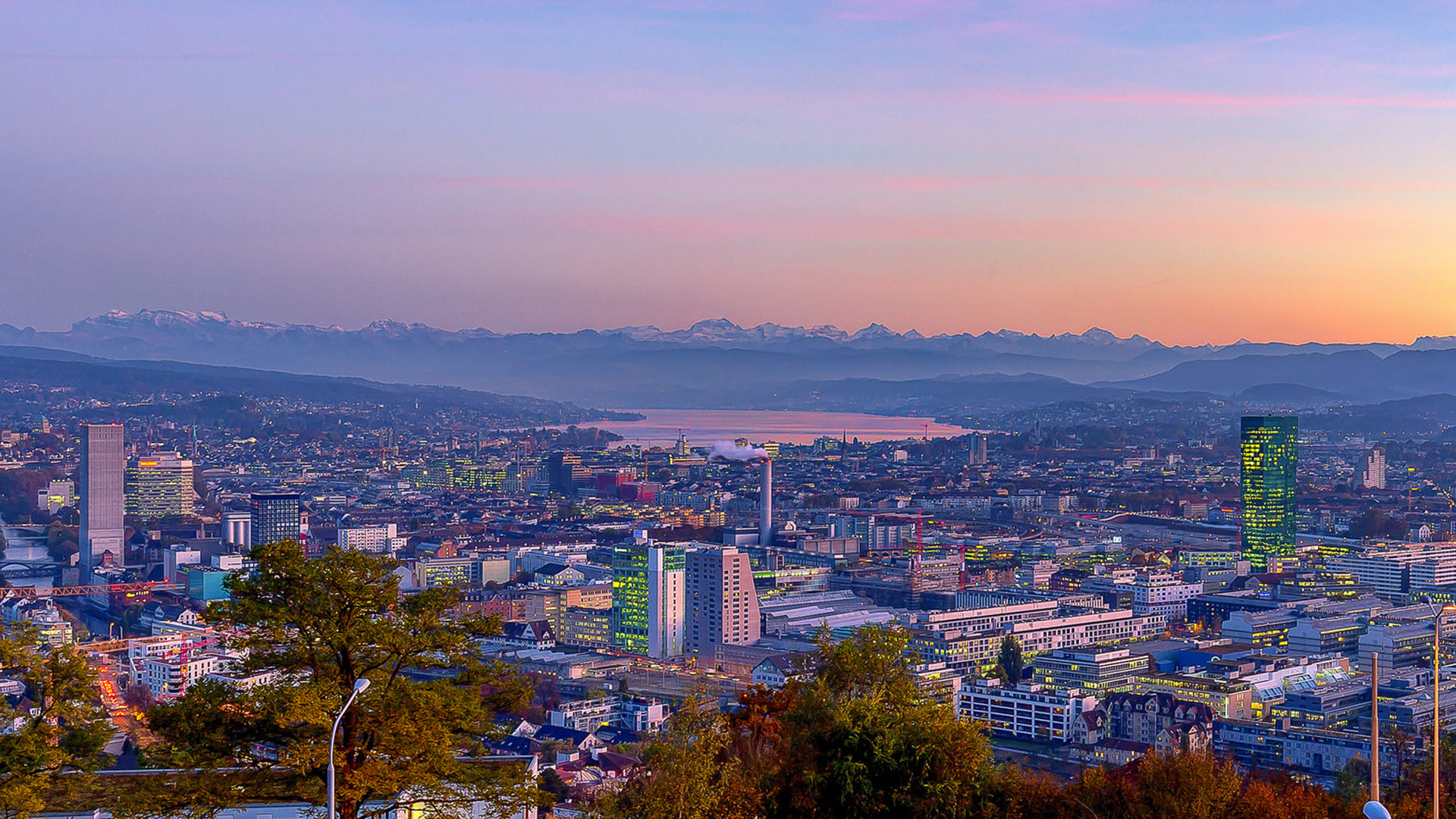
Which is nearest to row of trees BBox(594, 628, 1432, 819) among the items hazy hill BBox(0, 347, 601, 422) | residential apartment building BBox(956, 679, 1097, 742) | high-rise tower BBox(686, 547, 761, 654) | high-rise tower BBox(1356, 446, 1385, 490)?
residential apartment building BBox(956, 679, 1097, 742)

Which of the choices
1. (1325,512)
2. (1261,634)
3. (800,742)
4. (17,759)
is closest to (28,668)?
(17,759)

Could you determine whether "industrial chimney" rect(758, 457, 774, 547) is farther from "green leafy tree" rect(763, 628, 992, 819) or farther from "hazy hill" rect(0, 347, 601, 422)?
"hazy hill" rect(0, 347, 601, 422)

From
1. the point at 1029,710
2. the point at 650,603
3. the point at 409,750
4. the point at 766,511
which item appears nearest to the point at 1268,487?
the point at 766,511

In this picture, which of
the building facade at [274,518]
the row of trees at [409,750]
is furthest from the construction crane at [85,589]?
the row of trees at [409,750]

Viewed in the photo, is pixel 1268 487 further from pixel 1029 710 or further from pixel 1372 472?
pixel 1029 710

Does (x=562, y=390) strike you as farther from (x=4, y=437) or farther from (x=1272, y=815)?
(x=1272, y=815)

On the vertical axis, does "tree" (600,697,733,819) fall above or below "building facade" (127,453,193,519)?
above

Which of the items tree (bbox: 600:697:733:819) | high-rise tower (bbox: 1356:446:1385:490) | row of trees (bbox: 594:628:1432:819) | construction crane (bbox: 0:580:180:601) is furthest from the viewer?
high-rise tower (bbox: 1356:446:1385:490)
